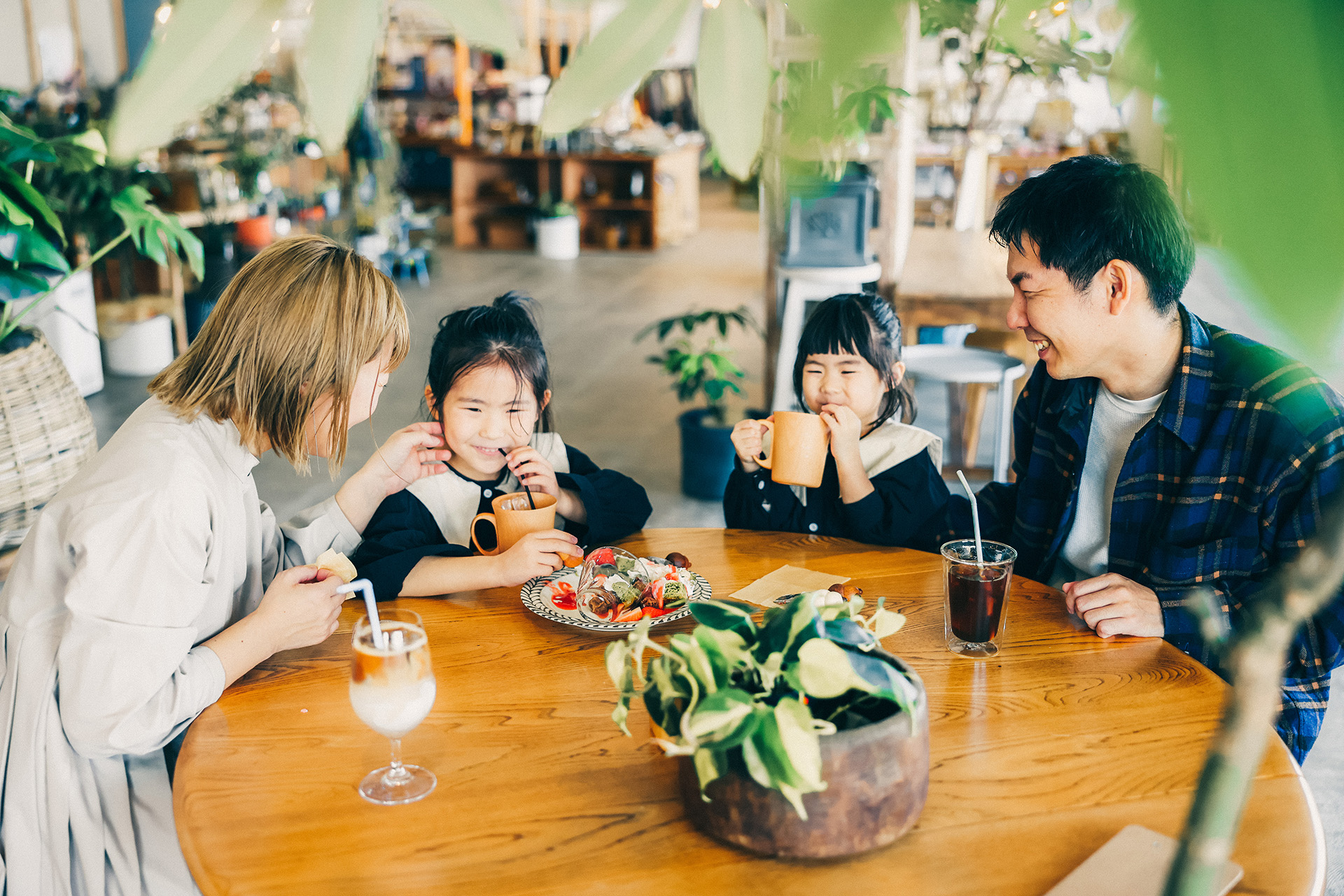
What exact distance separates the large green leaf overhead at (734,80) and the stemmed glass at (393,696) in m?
0.72

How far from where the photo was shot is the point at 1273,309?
181 millimetres

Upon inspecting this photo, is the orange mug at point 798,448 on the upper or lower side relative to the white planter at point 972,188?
lower

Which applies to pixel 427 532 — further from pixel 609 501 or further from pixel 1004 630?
pixel 1004 630

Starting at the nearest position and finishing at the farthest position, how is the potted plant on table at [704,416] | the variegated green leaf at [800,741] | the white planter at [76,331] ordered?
the variegated green leaf at [800,741], the potted plant on table at [704,416], the white planter at [76,331]

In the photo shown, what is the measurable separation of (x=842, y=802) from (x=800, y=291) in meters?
3.16

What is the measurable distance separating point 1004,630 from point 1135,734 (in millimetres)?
256

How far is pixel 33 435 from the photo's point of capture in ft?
8.31

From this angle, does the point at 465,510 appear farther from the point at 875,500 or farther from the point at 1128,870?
the point at 1128,870

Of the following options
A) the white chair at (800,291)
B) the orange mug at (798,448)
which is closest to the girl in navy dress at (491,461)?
the orange mug at (798,448)

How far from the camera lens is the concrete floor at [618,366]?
8.02ft

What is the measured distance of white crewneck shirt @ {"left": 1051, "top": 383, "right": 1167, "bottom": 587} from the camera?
1.55 metres

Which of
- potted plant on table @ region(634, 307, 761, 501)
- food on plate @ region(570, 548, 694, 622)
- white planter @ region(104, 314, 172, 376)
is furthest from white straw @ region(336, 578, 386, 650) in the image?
white planter @ region(104, 314, 172, 376)

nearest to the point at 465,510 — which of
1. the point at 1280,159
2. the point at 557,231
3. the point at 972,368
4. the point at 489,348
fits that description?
the point at 489,348

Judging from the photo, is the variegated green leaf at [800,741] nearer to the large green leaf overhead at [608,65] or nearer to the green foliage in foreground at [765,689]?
the green foliage in foreground at [765,689]
